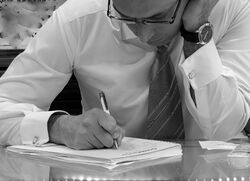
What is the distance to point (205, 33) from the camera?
1.51 m

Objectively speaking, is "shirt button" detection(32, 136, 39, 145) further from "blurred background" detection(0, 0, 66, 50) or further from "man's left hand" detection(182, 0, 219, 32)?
"blurred background" detection(0, 0, 66, 50)

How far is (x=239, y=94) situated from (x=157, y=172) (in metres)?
0.62

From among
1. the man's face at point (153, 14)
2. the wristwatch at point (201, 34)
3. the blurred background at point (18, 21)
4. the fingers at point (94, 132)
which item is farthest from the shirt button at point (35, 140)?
the blurred background at point (18, 21)

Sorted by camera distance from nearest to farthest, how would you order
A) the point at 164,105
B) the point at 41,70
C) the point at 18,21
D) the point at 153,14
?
the point at 153,14 → the point at 164,105 → the point at 41,70 → the point at 18,21

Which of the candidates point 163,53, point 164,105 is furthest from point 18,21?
point 164,105

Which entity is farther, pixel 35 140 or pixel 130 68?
pixel 130 68

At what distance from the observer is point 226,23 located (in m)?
1.70

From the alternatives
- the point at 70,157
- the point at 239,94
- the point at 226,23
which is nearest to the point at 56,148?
the point at 70,157

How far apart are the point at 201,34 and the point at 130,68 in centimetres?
29

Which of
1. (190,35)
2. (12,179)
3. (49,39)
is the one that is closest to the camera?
(12,179)

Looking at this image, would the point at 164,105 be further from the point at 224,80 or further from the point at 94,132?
the point at 94,132

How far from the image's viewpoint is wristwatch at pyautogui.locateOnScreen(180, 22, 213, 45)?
150 centimetres

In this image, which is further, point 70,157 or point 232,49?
point 232,49

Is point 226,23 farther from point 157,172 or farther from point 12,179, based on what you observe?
point 12,179
